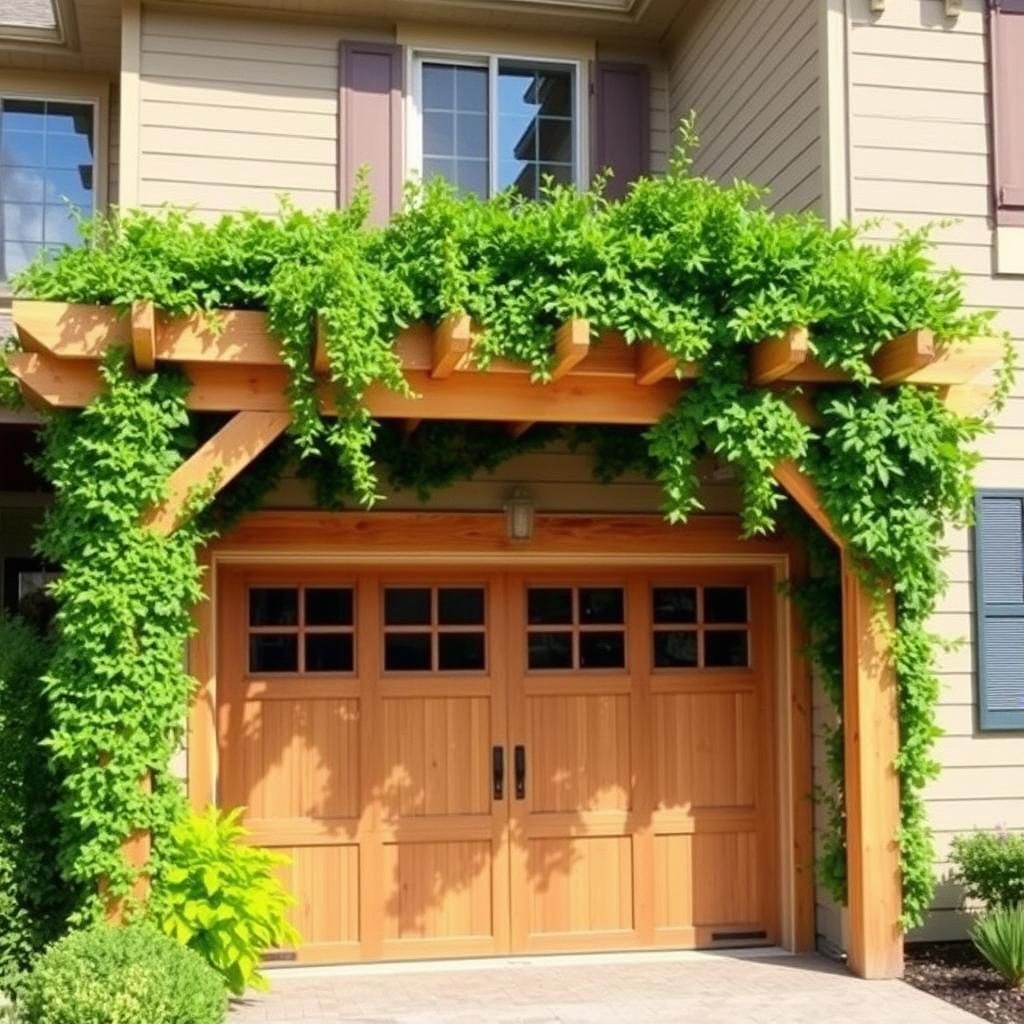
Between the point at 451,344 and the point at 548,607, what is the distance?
2.36 m

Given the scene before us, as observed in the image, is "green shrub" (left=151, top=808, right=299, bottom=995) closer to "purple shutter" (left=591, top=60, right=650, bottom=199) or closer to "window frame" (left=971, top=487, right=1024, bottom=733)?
"window frame" (left=971, top=487, right=1024, bottom=733)

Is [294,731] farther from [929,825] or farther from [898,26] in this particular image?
[898,26]

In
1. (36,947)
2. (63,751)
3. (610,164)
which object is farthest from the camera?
(610,164)

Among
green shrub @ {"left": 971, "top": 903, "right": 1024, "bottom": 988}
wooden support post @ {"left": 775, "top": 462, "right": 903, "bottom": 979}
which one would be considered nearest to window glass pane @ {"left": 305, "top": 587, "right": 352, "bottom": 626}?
wooden support post @ {"left": 775, "top": 462, "right": 903, "bottom": 979}

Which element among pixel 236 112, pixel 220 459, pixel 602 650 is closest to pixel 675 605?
pixel 602 650

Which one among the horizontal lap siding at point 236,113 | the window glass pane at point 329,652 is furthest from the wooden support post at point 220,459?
the horizontal lap siding at point 236,113

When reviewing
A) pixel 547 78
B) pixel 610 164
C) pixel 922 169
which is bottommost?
pixel 922 169

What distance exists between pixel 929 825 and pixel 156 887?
393cm

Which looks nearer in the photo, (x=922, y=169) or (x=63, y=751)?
(x=63, y=751)

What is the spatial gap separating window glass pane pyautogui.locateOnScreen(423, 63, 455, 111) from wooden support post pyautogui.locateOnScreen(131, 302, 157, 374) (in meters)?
3.53

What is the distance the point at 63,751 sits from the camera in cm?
570

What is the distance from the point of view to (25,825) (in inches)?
241

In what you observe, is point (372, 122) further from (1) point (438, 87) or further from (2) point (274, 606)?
(2) point (274, 606)

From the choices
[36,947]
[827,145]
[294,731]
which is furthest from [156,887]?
[827,145]
